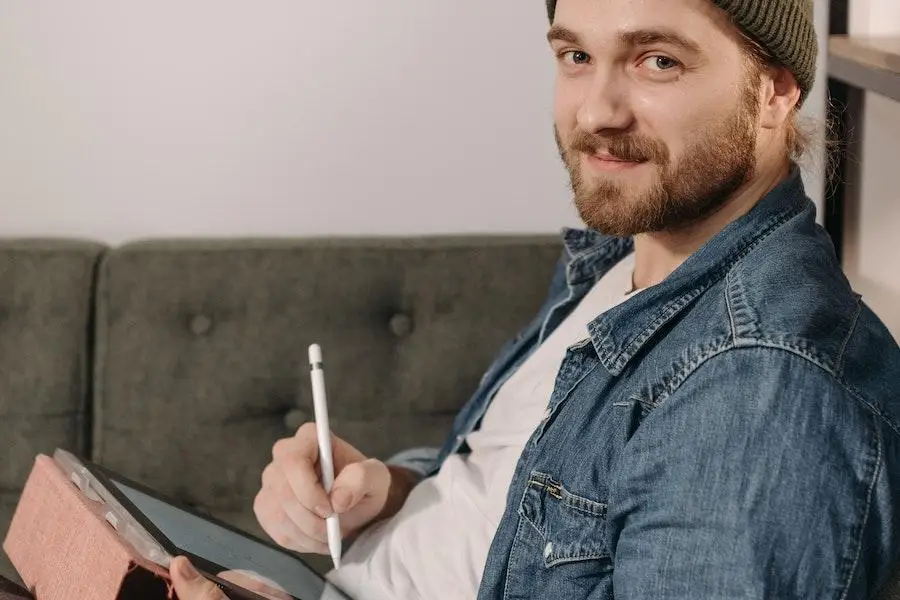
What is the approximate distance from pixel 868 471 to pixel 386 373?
34.5 inches

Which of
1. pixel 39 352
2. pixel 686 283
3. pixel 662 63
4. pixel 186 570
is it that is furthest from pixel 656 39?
pixel 39 352

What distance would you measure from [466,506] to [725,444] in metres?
0.44

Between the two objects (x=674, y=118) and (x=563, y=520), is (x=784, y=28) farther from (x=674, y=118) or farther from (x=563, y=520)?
(x=563, y=520)

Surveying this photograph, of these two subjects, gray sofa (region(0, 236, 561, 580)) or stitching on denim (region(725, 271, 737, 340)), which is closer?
stitching on denim (region(725, 271, 737, 340))

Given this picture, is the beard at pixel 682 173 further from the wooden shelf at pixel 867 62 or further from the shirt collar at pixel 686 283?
the wooden shelf at pixel 867 62

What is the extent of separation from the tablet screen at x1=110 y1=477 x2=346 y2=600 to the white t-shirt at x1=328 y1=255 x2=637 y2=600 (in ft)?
0.16

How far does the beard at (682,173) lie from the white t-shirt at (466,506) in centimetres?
12

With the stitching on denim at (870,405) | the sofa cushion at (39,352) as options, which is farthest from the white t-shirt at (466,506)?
the sofa cushion at (39,352)

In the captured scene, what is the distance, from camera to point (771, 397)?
2.54 ft

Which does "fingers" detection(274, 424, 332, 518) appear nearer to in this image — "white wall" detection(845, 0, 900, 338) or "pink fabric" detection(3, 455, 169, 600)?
"pink fabric" detection(3, 455, 169, 600)

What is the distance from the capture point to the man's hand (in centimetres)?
115

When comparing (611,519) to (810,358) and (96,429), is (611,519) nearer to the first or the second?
(810,358)

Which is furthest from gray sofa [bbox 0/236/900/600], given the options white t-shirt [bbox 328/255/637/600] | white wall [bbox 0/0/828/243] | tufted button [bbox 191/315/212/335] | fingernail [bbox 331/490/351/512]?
fingernail [bbox 331/490/351/512]

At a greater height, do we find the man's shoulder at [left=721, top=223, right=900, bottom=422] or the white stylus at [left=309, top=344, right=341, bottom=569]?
the man's shoulder at [left=721, top=223, right=900, bottom=422]
